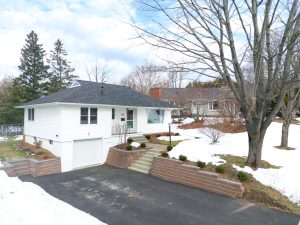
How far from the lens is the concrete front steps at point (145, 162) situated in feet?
45.1

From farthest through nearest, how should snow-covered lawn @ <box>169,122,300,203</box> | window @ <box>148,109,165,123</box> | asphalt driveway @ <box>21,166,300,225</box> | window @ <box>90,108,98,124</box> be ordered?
window @ <box>148,109,165,123</box> → window @ <box>90,108,98,124</box> → snow-covered lawn @ <box>169,122,300,203</box> → asphalt driveway @ <box>21,166,300,225</box>

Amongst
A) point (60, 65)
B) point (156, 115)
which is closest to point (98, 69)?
point (60, 65)

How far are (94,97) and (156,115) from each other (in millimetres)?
6716

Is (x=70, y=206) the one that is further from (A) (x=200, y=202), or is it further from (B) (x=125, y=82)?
(B) (x=125, y=82)

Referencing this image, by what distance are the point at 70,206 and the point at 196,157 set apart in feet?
21.8

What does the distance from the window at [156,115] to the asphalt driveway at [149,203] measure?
28.7 feet

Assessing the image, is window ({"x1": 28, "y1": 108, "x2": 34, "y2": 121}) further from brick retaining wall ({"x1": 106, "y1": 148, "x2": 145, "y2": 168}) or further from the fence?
the fence

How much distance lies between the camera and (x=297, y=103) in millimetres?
16547

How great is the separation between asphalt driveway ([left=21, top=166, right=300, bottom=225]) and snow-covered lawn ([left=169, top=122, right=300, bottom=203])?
1.56 m

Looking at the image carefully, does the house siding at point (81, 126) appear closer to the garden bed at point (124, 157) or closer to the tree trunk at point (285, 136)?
the garden bed at point (124, 157)

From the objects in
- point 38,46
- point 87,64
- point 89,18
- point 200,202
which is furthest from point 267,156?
point 87,64

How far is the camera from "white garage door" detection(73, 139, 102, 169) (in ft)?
49.0

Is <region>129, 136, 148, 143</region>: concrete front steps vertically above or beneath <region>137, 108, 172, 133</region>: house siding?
beneath

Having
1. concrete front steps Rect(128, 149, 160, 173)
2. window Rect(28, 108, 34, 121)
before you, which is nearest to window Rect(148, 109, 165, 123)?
concrete front steps Rect(128, 149, 160, 173)
